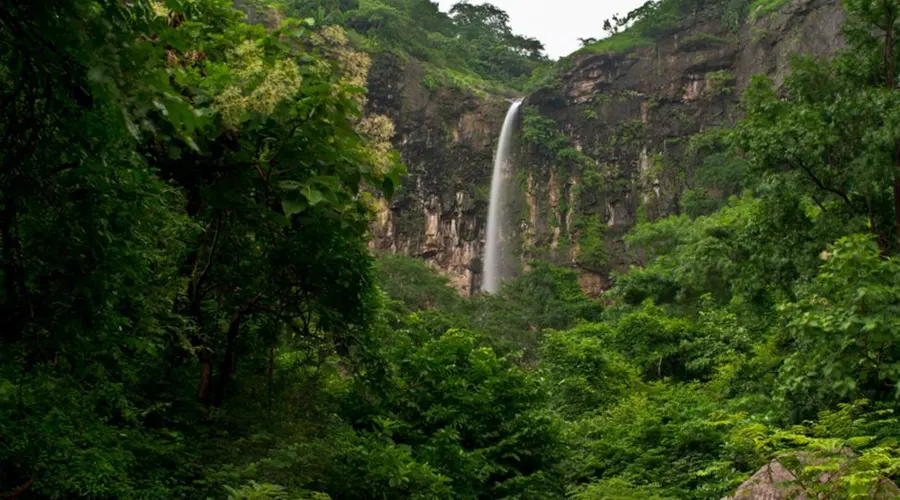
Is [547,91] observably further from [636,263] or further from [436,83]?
[636,263]

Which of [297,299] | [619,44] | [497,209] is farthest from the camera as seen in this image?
[619,44]

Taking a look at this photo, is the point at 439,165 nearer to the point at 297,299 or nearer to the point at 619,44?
the point at 619,44

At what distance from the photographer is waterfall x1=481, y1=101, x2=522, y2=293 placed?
3706cm

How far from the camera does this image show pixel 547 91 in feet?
126

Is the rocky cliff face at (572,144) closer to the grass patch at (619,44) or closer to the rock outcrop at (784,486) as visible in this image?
the grass patch at (619,44)

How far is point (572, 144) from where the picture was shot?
3775 centimetres

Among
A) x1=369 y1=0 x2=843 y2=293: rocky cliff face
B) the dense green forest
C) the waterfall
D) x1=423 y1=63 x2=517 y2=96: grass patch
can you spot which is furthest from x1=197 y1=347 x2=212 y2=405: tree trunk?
x1=423 y1=63 x2=517 y2=96: grass patch

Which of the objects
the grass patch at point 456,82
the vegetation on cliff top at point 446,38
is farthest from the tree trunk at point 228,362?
the grass patch at point 456,82

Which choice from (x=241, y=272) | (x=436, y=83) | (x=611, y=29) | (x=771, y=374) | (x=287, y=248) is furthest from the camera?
(x=611, y=29)

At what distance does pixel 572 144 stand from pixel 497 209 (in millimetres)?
4537

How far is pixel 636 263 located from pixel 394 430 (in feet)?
89.6

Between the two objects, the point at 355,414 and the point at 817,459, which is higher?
the point at 817,459

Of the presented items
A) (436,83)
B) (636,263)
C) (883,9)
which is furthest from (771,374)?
(436,83)

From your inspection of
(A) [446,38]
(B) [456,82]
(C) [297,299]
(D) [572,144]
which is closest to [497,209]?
(D) [572,144]
